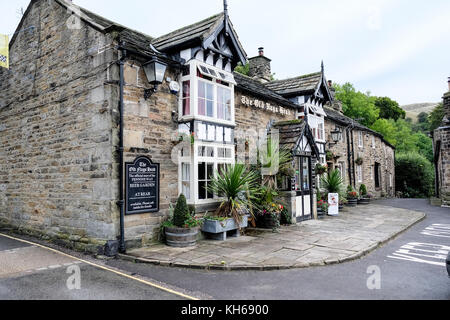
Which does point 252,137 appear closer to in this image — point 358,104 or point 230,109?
point 230,109

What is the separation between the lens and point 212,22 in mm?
8305

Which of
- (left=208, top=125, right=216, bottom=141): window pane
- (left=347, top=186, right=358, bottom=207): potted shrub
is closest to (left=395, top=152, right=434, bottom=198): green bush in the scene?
(left=347, top=186, right=358, bottom=207): potted shrub

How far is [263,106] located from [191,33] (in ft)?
14.6

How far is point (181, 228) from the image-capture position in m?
7.04

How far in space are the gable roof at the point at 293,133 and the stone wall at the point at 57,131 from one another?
647cm

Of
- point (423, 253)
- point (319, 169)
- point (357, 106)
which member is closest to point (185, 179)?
point (423, 253)

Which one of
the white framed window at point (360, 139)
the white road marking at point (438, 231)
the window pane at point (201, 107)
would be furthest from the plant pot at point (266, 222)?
the white framed window at point (360, 139)

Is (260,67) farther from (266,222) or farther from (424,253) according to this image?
(424,253)

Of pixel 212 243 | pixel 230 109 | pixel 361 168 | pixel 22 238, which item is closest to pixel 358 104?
pixel 361 168

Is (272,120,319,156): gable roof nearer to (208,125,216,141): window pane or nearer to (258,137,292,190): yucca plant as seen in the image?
(258,137,292,190): yucca plant

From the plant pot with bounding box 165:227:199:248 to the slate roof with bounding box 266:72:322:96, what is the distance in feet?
30.3

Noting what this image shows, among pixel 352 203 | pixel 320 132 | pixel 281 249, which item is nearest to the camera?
pixel 281 249

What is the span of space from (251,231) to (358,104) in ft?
104

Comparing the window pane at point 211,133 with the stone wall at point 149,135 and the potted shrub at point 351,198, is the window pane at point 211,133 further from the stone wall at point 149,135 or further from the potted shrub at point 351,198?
the potted shrub at point 351,198
